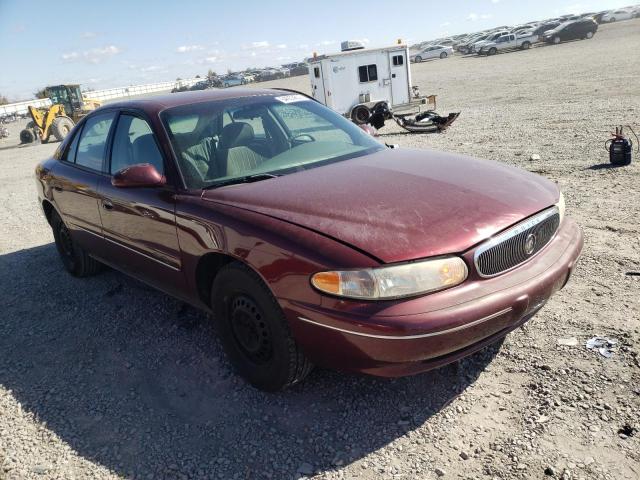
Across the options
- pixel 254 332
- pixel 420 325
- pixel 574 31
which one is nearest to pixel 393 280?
pixel 420 325

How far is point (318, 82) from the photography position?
57.5 ft

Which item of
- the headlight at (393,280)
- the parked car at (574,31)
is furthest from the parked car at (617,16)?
the headlight at (393,280)

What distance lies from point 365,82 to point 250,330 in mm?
15703

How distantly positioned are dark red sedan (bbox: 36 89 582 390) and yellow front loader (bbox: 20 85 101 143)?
21060 millimetres

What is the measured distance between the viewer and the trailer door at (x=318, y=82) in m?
17.2

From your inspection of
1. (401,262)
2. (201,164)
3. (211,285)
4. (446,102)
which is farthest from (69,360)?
(446,102)

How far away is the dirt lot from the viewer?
2447mm

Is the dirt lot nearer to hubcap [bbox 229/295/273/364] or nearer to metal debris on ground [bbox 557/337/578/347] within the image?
metal debris on ground [bbox 557/337/578/347]

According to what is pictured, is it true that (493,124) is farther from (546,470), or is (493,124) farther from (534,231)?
(546,470)

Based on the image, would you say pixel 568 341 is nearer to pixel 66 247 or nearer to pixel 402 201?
pixel 402 201

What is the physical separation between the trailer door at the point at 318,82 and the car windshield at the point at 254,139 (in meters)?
13.3

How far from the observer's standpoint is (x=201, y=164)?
11.1 feet

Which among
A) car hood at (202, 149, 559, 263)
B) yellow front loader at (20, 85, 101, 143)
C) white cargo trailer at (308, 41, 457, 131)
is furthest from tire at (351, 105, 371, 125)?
car hood at (202, 149, 559, 263)

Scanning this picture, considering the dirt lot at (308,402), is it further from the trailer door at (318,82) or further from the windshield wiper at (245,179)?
the trailer door at (318,82)
